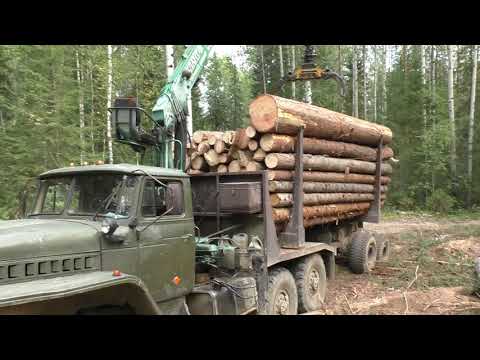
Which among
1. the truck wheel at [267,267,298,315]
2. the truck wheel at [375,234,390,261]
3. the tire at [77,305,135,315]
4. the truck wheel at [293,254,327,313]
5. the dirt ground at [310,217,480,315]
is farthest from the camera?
the truck wheel at [375,234,390,261]

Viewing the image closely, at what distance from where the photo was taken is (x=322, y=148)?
27.4 ft

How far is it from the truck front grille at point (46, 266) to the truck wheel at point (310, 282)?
12.9 ft

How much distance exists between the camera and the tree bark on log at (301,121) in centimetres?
691

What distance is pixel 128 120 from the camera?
632 centimetres

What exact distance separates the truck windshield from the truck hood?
0.28 meters

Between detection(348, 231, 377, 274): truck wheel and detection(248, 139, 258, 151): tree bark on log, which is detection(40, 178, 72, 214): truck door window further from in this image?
detection(348, 231, 377, 274): truck wheel

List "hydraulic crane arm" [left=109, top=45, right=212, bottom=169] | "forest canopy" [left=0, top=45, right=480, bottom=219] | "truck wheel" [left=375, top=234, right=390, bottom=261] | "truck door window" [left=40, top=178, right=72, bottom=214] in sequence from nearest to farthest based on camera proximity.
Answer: "truck door window" [left=40, top=178, right=72, bottom=214]
"hydraulic crane arm" [left=109, top=45, right=212, bottom=169]
"truck wheel" [left=375, top=234, right=390, bottom=261]
"forest canopy" [left=0, top=45, right=480, bottom=219]

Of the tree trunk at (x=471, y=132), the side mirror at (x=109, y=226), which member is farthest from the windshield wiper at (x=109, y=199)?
the tree trunk at (x=471, y=132)

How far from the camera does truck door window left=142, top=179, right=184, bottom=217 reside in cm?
500

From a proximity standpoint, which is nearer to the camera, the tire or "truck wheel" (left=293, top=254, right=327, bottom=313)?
the tire

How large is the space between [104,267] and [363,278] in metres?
6.86

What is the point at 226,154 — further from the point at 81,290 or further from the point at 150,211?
the point at 81,290

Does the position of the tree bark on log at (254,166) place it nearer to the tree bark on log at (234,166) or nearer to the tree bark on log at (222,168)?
the tree bark on log at (234,166)

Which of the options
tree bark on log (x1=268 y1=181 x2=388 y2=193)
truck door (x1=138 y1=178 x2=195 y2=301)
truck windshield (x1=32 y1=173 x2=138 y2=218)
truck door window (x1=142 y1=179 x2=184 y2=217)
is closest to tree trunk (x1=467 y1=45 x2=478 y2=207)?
tree bark on log (x1=268 y1=181 x2=388 y2=193)
